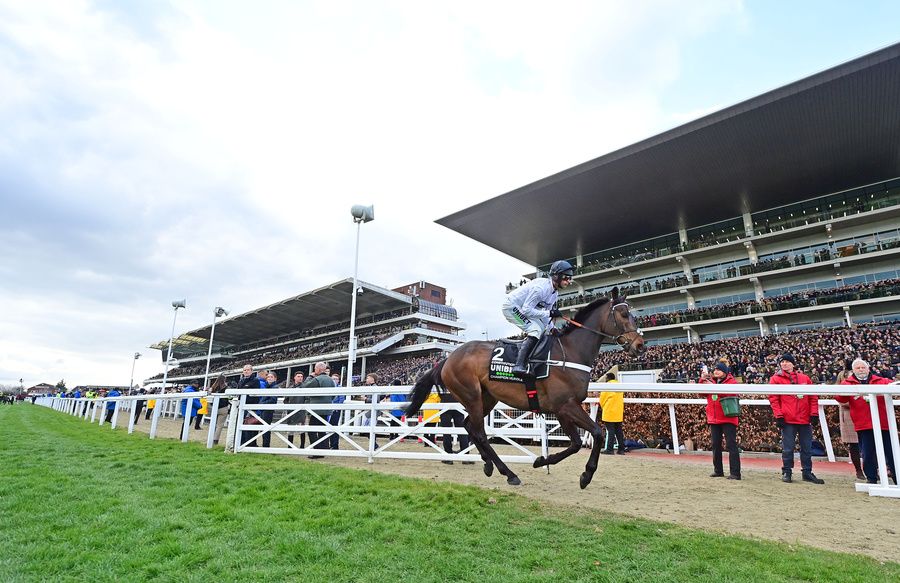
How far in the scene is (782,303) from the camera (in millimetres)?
31172

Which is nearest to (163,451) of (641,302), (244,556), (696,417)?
(244,556)

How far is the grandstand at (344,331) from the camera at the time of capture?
4791 cm

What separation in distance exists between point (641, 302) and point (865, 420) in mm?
35301

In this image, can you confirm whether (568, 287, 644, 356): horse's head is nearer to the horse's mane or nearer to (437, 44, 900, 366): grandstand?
the horse's mane

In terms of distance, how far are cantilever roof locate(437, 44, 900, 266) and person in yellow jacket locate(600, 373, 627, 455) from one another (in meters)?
26.1

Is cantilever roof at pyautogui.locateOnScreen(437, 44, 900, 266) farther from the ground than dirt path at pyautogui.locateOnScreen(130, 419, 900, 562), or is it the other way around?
cantilever roof at pyautogui.locateOnScreen(437, 44, 900, 266)

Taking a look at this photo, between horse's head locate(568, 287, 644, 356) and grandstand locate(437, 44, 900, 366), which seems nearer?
horse's head locate(568, 287, 644, 356)

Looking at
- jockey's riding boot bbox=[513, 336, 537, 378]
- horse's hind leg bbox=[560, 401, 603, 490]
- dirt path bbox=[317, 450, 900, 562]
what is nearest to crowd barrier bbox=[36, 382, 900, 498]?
dirt path bbox=[317, 450, 900, 562]

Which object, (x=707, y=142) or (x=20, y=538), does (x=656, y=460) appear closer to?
(x=20, y=538)

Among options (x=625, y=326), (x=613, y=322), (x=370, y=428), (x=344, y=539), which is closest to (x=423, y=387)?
(x=370, y=428)

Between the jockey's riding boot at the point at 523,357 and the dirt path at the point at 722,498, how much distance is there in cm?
129

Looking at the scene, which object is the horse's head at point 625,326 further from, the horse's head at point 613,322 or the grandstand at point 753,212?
the grandstand at point 753,212

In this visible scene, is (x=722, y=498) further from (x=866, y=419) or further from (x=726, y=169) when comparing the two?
(x=726, y=169)

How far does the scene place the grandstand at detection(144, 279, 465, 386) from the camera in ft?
157
